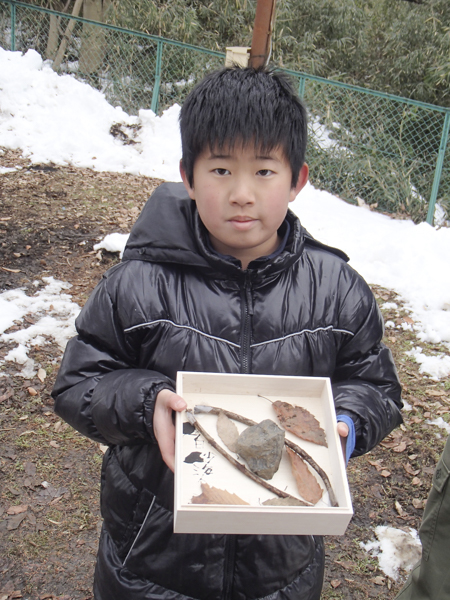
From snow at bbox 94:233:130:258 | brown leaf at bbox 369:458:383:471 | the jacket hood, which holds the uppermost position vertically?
the jacket hood

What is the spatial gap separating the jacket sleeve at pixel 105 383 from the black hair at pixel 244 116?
0.47 meters

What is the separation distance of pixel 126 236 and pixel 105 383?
4255 mm

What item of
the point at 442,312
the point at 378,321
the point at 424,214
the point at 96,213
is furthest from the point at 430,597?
the point at 424,214

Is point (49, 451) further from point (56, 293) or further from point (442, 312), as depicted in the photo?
point (442, 312)

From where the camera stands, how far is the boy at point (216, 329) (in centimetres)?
145

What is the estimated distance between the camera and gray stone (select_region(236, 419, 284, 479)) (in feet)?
4.15

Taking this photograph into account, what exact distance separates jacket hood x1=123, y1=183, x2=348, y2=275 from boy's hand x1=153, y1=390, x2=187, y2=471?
1.30ft

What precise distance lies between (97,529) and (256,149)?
2282mm

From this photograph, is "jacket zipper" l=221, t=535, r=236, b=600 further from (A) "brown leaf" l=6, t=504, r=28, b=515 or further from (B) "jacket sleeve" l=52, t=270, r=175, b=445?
(A) "brown leaf" l=6, t=504, r=28, b=515

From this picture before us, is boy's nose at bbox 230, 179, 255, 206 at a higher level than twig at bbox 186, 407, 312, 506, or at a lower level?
higher

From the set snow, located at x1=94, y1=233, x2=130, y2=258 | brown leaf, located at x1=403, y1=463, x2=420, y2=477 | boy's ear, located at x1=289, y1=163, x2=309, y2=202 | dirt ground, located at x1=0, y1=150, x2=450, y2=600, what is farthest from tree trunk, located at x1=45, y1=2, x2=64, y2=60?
boy's ear, located at x1=289, y1=163, x2=309, y2=202

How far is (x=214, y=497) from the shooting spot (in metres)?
1.14

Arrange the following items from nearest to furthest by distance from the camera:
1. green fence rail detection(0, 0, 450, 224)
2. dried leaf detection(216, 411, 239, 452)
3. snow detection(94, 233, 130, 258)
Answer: dried leaf detection(216, 411, 239, 452) < snow detection(94, 233, 130, 258) < green fence rail detection(0, 0, 450, 224)

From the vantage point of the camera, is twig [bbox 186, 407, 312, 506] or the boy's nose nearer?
twig [bbox 186, 407, 312, 506]
